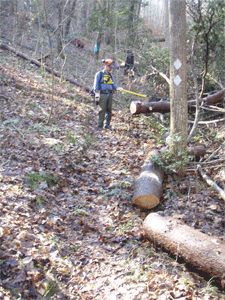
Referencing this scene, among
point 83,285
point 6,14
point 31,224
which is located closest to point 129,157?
point 31,224

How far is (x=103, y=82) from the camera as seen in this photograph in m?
8.36

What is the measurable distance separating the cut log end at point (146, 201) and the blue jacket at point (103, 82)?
4489 mm

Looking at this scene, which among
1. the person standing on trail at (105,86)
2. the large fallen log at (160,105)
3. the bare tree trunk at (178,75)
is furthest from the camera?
the large fallen log at (160,105)

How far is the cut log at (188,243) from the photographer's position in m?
3.30

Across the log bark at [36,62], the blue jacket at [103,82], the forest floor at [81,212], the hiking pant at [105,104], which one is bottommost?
the forest floor at [81,212]

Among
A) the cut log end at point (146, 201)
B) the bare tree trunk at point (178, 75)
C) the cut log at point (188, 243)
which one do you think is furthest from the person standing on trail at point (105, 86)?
the cut log at point (188, 243)

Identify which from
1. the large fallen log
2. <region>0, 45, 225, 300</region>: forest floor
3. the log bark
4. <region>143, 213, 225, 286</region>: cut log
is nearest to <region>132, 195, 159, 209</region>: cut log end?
<region>0, 45, 225, 300</region>: forest floor

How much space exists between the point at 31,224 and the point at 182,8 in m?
5.02

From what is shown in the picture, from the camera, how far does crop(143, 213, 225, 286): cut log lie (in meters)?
3.30

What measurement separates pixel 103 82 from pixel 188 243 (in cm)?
608

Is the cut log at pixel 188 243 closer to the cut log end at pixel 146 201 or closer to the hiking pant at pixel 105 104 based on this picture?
the cut log end at pixel 146 201

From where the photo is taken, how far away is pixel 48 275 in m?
3.15

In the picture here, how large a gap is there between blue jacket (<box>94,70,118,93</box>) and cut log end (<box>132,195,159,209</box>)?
177 inches

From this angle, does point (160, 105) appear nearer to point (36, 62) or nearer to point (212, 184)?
point (212, 184)
